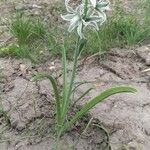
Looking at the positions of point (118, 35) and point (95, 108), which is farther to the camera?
point (118, 35)

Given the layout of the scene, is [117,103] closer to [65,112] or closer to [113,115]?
[113,115]

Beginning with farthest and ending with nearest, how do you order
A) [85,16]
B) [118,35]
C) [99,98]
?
[118,35] < [99,98] < [85,16]

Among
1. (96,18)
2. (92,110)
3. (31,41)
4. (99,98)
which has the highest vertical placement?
(96,18)

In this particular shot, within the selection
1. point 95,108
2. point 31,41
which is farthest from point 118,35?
point 95,108

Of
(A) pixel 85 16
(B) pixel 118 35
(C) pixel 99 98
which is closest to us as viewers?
(A) pixel 85 16

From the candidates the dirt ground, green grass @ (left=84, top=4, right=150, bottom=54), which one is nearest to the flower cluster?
the dirt ground

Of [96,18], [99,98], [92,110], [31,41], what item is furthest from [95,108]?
[31,41]

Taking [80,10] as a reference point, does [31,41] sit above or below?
below

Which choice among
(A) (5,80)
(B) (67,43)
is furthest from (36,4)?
(A) (5,80)

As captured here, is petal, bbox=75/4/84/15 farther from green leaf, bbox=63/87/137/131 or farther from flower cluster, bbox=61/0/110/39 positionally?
green leaf, bbox=63/87/137/131

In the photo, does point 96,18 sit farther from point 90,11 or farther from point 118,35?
point 118,35
